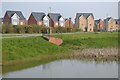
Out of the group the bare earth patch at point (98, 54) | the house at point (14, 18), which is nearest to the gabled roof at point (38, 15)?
the house at point (14, 18)

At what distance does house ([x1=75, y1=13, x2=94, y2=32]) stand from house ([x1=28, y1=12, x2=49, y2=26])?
10.7 metres

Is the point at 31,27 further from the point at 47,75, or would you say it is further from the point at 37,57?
the point at 47,75

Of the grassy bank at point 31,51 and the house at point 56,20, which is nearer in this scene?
the grassy bank at point 31,51

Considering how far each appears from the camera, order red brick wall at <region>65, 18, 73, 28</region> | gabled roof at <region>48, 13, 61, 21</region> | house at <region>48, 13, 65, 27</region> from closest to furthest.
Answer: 1. house at <region>48, 13, 65, 27</region>
2. gabled roof at <region>48, 13, 61, 21</region>
3. red brick wall at <region>65, 18, 73, 28</region>

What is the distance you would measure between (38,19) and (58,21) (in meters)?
6.30

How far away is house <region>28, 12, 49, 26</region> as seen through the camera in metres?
68.6

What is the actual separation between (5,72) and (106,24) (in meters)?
66.3

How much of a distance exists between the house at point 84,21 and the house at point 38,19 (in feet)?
34.9

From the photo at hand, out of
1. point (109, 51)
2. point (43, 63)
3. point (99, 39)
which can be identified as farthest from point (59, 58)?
point (99, 39)

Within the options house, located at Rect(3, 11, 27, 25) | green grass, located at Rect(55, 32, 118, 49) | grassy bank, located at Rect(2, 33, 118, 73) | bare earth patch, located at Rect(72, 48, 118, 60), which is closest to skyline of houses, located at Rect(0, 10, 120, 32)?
house, located at Rect(3, 11, 27, 25)

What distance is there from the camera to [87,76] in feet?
65.8

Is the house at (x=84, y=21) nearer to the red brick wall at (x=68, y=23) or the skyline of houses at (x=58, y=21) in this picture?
the skyline of houses at (x=58, y=21)

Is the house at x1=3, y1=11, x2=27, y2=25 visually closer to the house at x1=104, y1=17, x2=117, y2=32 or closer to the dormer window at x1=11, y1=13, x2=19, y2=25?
the dormer window at x1=11, y1=13, x2=19, y2=25

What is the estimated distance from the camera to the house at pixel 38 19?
68.6 meters
